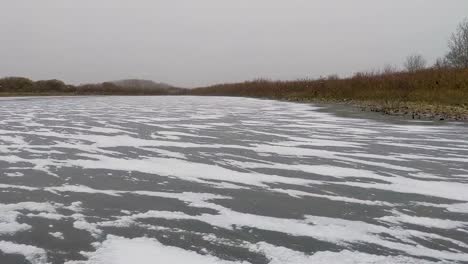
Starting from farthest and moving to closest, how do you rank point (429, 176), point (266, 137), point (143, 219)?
point (266, 137) → point (429, 176) → point (143, 219)

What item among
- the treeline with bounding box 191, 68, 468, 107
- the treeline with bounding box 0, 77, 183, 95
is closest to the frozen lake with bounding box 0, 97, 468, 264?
the treeline with bounding box 191, 68, 468, 107

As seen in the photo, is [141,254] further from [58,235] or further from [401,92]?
[401,92]

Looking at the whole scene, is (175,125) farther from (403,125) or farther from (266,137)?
(403,125)

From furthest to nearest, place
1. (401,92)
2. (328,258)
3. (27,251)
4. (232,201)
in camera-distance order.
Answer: (401,92) < (232,201) < (27,251) < (328,258)

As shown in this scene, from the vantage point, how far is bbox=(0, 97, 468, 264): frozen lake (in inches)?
106

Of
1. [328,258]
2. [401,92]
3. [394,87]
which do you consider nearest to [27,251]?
[328,258]

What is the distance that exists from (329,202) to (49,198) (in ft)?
7.91

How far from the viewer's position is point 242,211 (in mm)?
3502

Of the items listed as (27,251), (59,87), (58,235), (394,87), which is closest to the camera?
(27,251)

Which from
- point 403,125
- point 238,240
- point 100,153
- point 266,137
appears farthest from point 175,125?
→ point 238,240

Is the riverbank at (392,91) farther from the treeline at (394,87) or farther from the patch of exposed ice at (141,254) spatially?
the patch of exposed ice at (141,254)

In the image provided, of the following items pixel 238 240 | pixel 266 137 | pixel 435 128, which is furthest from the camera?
pixel 435 128

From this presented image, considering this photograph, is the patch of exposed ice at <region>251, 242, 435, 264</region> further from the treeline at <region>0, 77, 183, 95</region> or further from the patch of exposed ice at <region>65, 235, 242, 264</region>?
the treeline at <region>0, 77, 183, 95</region>

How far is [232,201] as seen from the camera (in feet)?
12.5
